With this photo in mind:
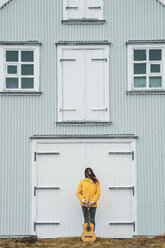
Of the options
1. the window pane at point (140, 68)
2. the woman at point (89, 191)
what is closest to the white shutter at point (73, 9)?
the window pane at point (140, 68)

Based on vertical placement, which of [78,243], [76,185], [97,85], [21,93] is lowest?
[78,243]

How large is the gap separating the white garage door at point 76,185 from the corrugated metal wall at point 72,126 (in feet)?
0.90

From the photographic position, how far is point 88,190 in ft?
43.9

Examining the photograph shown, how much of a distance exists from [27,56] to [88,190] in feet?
14.9

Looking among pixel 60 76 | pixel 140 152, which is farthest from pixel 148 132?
pixel 60 76

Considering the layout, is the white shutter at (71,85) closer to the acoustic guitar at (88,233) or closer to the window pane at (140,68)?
the window pane at (140,68)

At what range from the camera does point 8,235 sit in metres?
13.8

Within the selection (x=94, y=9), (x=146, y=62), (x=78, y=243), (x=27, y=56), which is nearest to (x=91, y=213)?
(x=78, y=243)

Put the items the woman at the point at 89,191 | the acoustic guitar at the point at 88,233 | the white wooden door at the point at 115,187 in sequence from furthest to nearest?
the white wooden door at the point at 115,187 < the woman at the point at 89,191 < the acoustic guitar at the point at 88,233

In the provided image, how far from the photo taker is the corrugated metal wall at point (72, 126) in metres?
13.8

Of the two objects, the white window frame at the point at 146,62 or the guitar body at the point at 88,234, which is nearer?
the guitar body at the point at 88,234

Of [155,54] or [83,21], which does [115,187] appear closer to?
[155,54]

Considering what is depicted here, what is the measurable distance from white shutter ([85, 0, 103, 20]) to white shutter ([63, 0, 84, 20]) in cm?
19

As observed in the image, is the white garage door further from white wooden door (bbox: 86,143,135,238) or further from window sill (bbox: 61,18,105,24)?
window sill (bbox: 61,18,105,24)
